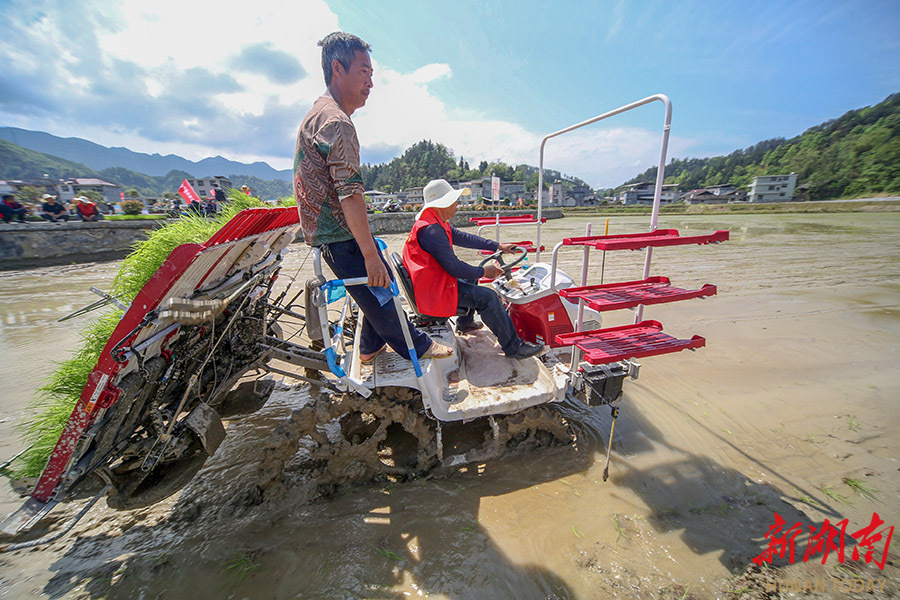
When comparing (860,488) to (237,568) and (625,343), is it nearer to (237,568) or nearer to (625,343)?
(625,343)

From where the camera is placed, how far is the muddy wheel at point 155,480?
1.90 metres

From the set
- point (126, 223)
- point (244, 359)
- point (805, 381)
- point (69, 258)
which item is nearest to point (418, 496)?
point (244, 359)

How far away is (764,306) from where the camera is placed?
6.37 meters

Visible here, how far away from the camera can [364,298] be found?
2.37m

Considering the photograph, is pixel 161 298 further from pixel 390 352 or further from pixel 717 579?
pixel 717 579

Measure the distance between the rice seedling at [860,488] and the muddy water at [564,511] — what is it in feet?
0.09

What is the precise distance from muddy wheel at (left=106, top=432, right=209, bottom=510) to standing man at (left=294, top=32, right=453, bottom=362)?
138 cm

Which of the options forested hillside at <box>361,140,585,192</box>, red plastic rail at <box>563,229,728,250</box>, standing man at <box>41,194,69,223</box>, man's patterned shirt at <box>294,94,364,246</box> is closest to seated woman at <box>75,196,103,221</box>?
standing man at <box>41,194,69,223</box>

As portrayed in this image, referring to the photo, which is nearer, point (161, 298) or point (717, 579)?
point (161, 298)

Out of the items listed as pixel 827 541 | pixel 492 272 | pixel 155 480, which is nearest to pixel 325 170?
pixel 492 272

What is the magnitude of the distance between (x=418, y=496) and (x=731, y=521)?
2.22 m

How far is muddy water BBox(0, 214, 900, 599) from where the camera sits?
6.47 feet

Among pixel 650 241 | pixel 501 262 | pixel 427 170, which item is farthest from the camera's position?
pixel 427 170

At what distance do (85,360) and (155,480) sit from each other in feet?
3.20
